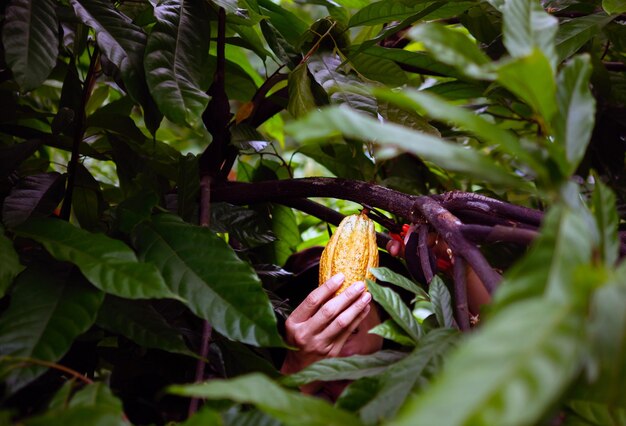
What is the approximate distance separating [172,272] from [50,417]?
0.97 feet


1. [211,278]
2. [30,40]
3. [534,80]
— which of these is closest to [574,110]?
[534,80]

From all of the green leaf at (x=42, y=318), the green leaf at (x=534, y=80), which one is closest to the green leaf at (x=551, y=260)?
the green leaf at (x=534, y=80)

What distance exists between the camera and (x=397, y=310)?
73 centimetres

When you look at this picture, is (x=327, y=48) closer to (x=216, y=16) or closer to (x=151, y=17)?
(x=216, y=16)

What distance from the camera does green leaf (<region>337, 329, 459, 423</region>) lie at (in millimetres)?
552

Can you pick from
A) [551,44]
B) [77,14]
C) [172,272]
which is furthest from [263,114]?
[551,44]

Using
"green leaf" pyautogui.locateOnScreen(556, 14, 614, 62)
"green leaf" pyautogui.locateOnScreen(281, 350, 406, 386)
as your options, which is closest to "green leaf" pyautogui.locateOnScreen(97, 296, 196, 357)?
"green leaf" pyautogui.locateOnScreen(281, 350, 406, 386)

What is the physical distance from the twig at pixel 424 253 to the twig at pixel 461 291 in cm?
8

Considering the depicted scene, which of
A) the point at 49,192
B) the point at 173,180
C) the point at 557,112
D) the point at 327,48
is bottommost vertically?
the point at 173,180

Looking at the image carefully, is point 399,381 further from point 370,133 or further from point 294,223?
Answer: point 294,223

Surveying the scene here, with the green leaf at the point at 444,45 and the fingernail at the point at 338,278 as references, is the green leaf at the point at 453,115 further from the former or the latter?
the fingernail at the point at 338,278

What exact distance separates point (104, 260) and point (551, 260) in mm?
462

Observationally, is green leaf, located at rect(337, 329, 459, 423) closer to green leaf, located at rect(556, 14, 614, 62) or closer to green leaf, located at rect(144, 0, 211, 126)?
green leaf, located at rect(144, 0, 211, 126)

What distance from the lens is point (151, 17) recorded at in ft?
3.39
